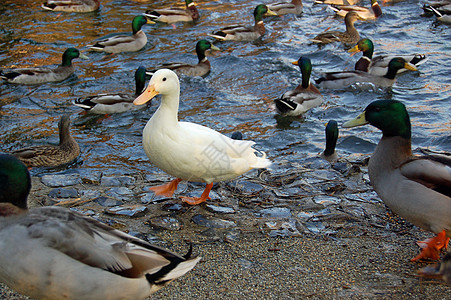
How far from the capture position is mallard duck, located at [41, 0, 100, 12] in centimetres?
1440

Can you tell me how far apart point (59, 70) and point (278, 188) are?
256 inches

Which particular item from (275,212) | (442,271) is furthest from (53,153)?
(442,271)

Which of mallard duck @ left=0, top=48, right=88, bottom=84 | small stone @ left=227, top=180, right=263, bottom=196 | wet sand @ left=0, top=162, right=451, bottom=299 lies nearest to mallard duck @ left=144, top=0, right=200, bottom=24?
mallard duck @ left=0, top=48, right=88, bottom=84

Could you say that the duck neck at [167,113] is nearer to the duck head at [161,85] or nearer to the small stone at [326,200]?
the duck head at [161,85]

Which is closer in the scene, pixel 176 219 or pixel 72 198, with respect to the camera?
pixel 176 219

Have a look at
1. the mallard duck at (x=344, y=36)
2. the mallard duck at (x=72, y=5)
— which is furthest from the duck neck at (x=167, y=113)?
the mallard duck at (x=72, y=5)

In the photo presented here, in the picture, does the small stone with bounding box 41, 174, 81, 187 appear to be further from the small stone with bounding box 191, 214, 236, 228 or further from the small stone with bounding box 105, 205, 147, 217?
the small stone with bounding box 191, 214, 236, 228

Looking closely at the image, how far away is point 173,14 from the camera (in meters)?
14.2

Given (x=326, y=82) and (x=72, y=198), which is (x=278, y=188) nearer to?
(x=72, y=198)

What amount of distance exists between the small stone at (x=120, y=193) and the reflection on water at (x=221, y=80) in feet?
4.54

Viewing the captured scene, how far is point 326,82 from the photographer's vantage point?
10.6 metres

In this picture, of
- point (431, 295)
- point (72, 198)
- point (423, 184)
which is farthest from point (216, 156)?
point (431, 295)

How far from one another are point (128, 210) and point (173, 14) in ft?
33.4

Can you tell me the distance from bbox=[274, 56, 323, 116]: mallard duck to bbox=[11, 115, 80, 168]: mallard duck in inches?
139
